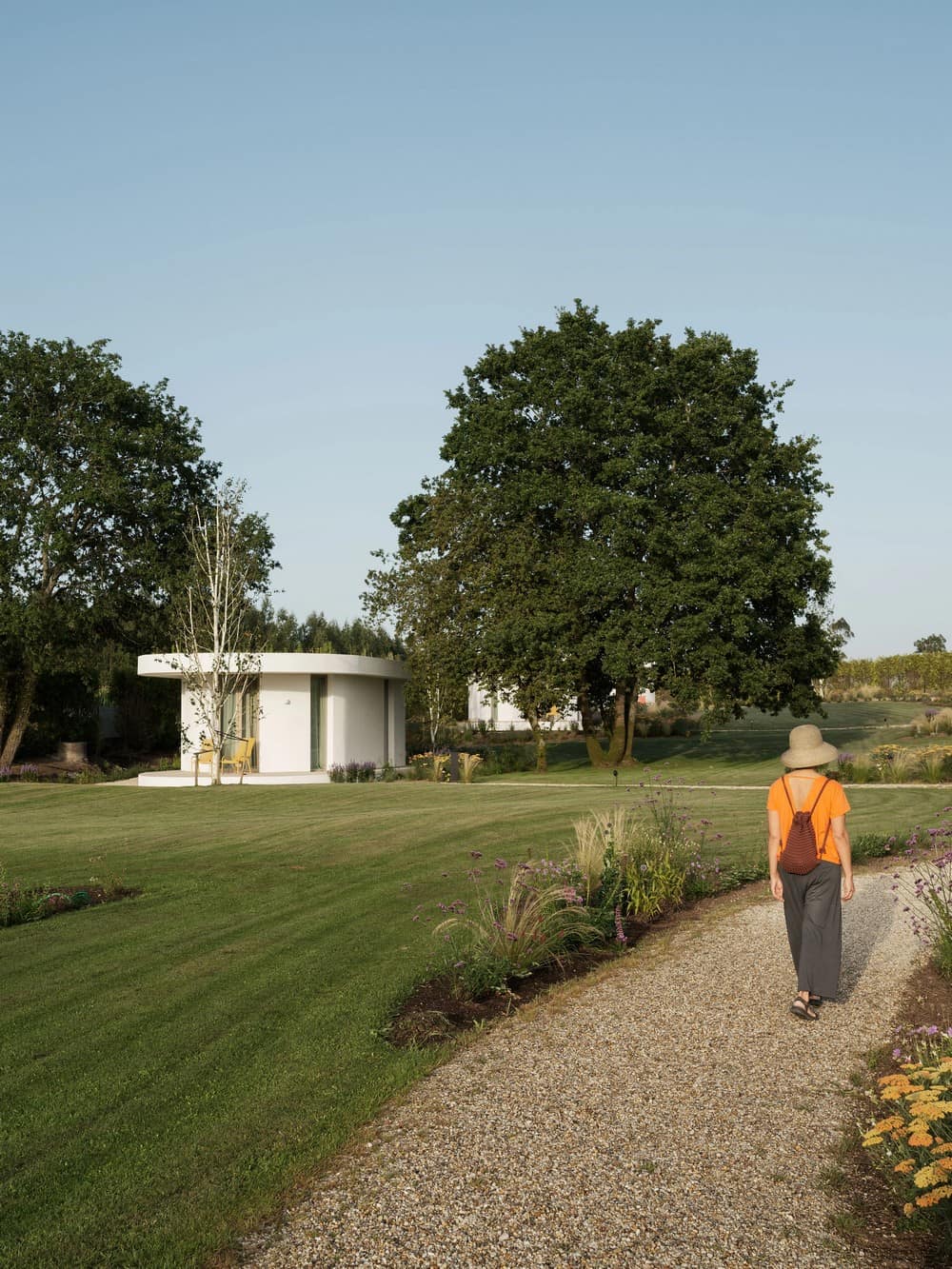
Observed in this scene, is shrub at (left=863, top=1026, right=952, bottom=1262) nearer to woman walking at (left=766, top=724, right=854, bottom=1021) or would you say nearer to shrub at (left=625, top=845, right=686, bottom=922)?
woman walking at (left=766, top=724, right=854, bottom=1021)

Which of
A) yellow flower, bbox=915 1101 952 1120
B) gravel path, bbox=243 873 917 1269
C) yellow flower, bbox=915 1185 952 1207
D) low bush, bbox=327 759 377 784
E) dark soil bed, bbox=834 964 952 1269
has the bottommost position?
dark soil bed, bbox=834 964 952 1269

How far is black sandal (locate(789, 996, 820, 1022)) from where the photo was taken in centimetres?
588

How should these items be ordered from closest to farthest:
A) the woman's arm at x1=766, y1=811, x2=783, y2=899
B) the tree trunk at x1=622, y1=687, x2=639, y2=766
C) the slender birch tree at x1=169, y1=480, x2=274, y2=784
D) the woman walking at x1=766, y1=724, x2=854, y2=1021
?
the woman walking at x1=766, y1=724, x2=854, y2=1021, the woman's arm at x1=766, y1=811, x2=783, y2=899, the slender birch tree at x1=169, y1=480, x2=274, y2=784, the tree trunk at x1=622, y1=687, x2=639, y2=766

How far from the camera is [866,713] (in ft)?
150

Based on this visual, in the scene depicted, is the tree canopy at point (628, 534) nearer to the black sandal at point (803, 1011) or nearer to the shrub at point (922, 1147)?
the black sandal at point (803, 1011)

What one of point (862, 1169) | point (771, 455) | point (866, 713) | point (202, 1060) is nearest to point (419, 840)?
point (202, 1060)

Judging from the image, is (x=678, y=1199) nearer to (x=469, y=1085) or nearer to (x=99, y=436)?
(x=469, y=1085)

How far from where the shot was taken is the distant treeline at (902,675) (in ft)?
171

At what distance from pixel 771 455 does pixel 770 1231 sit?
2596cm

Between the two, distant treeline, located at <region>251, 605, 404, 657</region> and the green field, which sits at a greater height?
distant treeline, located at <region>251, 605, 404, 657</region>

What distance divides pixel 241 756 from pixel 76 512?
8.43m

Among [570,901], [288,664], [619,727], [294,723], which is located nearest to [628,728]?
[619,727]

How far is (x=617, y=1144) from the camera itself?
422 cm

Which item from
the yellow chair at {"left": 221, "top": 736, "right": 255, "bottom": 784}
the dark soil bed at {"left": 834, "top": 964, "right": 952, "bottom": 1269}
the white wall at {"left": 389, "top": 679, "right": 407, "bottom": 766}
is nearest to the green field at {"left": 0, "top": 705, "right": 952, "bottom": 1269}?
the dark soil bed at {"left": 834, "top": 964, "right": 952, "bottom": 1269}
